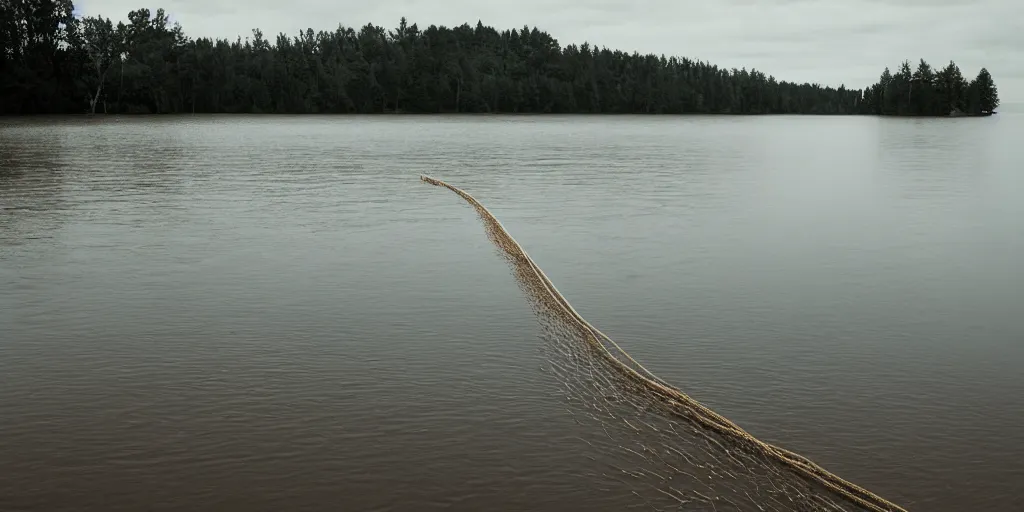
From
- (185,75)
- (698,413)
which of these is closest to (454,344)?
(698,413)

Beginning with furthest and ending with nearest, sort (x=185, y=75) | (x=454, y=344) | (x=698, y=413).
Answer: (x=185, y=75)
(x=454, y=344)
(x=698, y=413)

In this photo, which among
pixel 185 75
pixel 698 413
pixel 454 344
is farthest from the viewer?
pixel 185 75

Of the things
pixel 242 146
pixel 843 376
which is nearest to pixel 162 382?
pixel 843 376

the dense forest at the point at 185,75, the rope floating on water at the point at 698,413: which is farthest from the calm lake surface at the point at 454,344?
the dense forest at the point at 185,75

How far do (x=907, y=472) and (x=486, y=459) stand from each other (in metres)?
2.96

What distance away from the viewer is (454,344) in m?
10.4

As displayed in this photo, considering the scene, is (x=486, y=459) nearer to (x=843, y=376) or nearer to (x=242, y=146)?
(x=843, y=376)

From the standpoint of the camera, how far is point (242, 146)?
55.1m

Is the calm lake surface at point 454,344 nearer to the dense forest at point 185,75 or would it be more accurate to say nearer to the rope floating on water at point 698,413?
the rope floating on water at point 698,413

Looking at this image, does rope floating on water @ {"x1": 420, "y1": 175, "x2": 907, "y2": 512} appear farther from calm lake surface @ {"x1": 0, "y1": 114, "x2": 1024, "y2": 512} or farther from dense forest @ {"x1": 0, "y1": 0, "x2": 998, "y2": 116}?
dense forest @ {"x1": 0, "y1": 0, "x2": 998, "y2": 116}

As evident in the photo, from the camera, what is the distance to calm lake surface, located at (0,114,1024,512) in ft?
22.9

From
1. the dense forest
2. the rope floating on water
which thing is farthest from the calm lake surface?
the dense forest

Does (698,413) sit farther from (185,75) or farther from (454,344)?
(185,75)

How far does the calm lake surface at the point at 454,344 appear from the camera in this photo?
6965 mm
